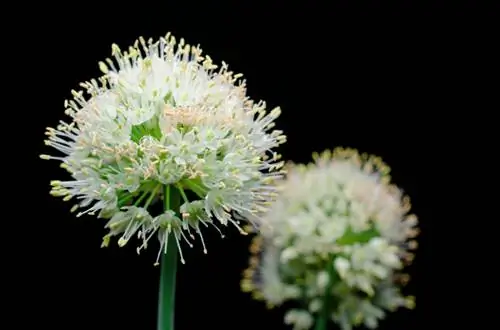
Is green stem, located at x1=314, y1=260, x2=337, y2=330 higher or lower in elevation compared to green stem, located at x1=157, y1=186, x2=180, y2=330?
higher

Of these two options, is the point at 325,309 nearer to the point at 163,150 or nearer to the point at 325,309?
the point at 325,309

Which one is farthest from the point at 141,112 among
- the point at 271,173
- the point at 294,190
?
the point at 294,190

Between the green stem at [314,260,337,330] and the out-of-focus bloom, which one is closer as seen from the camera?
the out-of-focus bloom

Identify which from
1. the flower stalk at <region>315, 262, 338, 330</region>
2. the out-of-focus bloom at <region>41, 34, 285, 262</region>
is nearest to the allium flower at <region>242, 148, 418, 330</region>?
the flower stalk at <region>315, 262, 338, 330</region>

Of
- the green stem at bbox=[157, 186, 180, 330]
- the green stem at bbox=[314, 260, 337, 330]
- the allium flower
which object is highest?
the allium flower

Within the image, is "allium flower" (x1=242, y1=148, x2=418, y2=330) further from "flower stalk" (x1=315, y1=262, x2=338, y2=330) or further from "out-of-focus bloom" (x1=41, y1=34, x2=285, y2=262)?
"out-of-focus bloom" (x1=41, y1=34, x2=285, y2=262)

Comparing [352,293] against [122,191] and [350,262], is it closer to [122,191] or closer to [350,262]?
[350,262]
